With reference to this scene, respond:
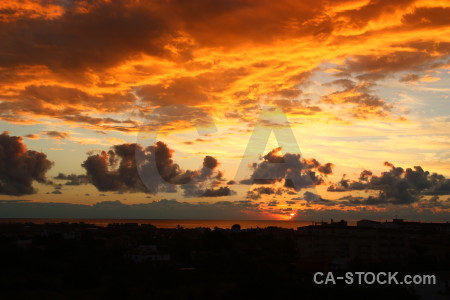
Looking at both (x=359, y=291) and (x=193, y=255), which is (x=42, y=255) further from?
(x=359, y=291)

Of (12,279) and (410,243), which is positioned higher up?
(410,243)

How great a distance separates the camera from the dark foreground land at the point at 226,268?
26.3 metres

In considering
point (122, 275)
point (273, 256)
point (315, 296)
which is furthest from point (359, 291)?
point (273, 256)

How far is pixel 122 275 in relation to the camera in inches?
1346

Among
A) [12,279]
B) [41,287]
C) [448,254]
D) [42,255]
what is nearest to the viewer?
[41,287]

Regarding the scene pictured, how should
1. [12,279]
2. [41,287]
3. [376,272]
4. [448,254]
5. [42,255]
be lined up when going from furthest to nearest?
[42,255]
[448,254]
[12,279]
[41,287]
[376,272]

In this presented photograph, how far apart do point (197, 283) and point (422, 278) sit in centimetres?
1437

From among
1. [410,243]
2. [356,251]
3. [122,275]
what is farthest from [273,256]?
[122,275]

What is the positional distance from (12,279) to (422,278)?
88.9 feet

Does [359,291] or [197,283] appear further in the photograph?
[197,283]

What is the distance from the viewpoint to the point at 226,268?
3925 centimetres

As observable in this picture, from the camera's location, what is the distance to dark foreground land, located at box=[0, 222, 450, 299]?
2630cm

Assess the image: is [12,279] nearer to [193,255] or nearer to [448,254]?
[193,255]

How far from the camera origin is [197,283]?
33.8 metres
